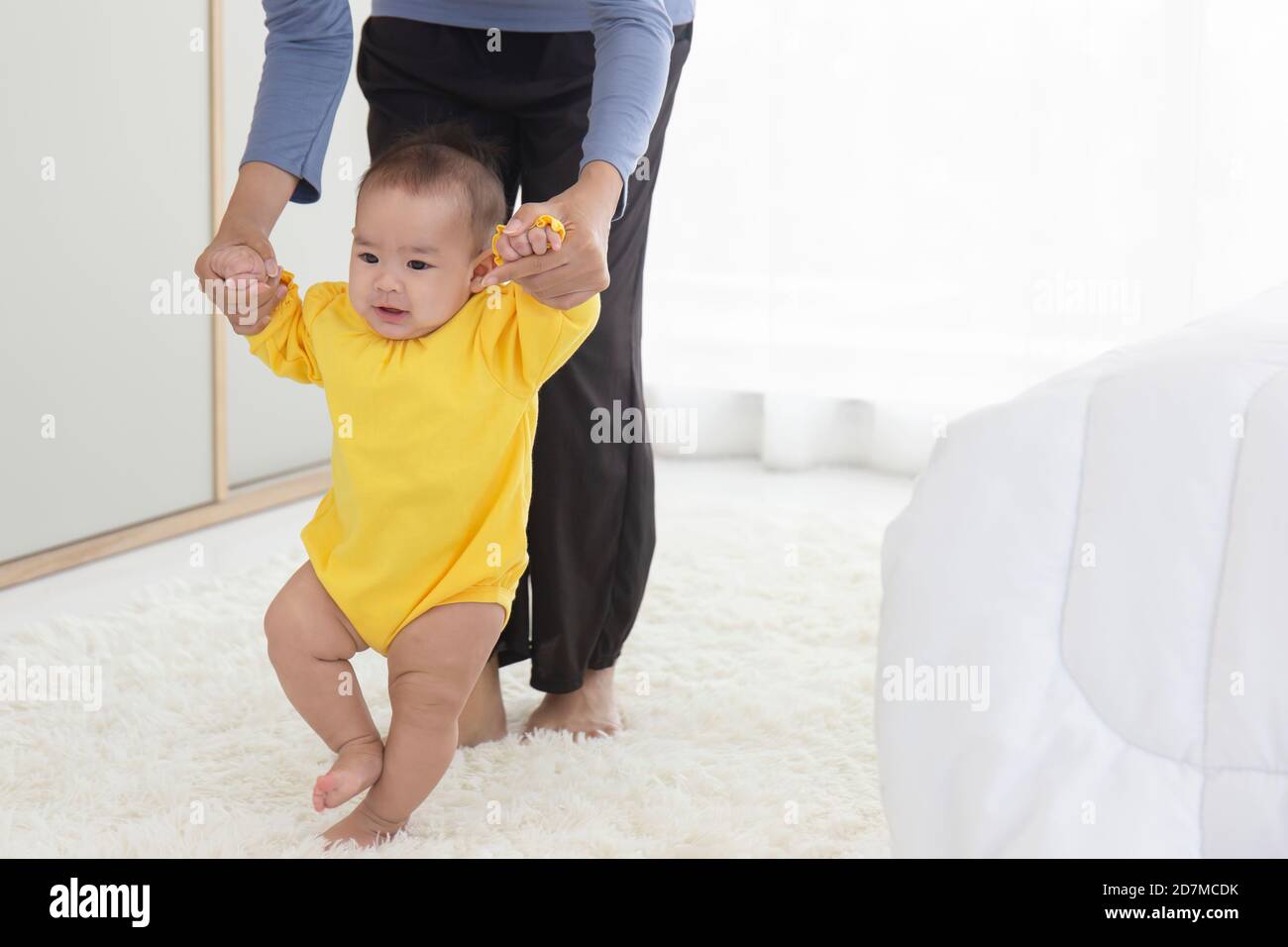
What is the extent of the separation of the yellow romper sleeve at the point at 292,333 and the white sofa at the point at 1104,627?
0.62 meters

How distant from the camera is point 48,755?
137 cm

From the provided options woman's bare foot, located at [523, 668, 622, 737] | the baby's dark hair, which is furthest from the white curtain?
the baby's dark hair

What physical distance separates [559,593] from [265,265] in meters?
0.48

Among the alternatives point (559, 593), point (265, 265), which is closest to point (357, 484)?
point (265, 265)

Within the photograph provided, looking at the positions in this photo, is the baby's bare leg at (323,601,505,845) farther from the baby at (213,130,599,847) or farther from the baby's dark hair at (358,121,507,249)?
the baby's dark hair at (358,121,507,249)

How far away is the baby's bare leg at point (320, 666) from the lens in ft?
3.94

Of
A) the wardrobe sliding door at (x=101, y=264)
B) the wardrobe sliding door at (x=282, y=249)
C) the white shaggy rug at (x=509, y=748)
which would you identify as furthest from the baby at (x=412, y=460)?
the wardrobe sliding door at (x=282, y=249)

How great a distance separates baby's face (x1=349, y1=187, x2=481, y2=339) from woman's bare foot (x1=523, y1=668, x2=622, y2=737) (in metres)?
0.50

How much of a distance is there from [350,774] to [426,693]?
0.31 ft

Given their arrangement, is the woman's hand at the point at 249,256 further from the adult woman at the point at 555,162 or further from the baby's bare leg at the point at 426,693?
the baby's bare leg at the point at 426,693

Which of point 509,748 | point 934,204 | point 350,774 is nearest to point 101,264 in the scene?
point 509,748

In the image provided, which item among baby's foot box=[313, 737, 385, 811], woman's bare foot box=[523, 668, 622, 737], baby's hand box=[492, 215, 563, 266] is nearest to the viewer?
baby's hand box=[492, 215, 563, 266]

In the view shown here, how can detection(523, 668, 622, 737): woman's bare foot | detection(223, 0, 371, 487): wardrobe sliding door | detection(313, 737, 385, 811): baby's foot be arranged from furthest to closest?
detection(223, 0, 371, 487): wardrobe sliding door, detection(523, 668, 622, 737): woman's bare foot, detection(313, 737, 385, 811): baby's foot

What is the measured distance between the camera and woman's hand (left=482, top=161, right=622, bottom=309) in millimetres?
1029
